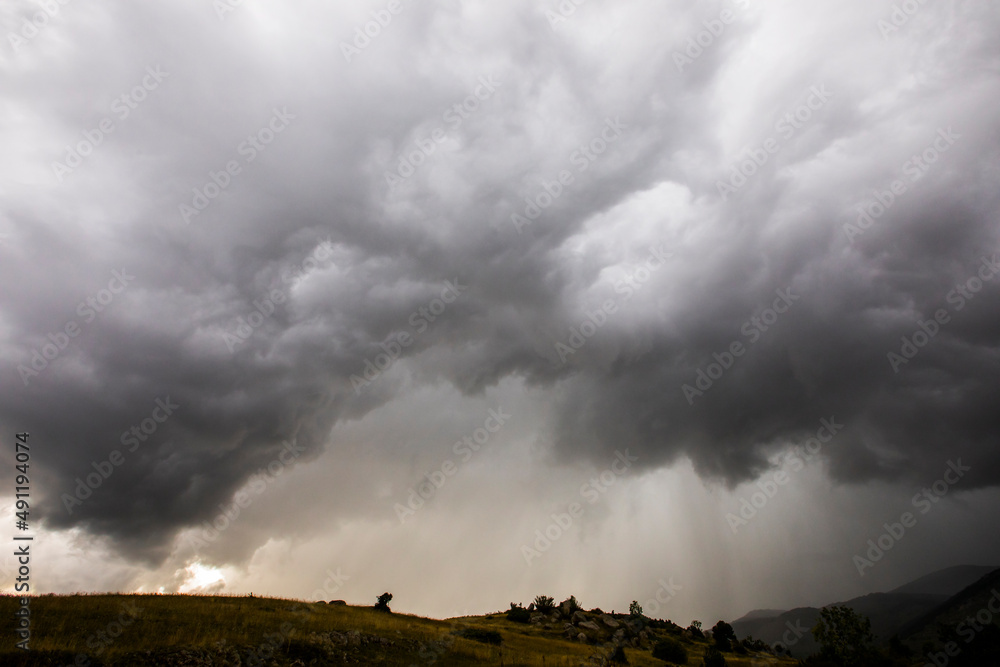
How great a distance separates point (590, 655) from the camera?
4338 centimetres

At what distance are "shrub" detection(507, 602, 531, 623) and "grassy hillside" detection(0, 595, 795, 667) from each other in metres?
27.1

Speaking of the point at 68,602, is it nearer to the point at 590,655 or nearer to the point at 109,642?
the point at 109,642

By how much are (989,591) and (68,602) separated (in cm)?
27957

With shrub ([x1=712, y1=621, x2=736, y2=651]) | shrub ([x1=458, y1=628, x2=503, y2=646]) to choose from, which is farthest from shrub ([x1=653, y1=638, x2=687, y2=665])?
shrub ([x1=712, y1=621, x2=736, y2=651])

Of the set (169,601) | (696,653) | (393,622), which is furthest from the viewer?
(696,653)

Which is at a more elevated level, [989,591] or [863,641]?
[989,591]

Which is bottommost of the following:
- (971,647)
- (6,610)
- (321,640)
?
(971,647)

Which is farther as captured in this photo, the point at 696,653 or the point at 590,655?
the point at 696,653

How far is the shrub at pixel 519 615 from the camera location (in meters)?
68.6

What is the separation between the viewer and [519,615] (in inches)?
2734

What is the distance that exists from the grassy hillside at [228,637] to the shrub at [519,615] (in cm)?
2709

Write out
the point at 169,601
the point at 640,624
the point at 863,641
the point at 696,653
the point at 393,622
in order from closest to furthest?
the point at 169,601
the point at 393,622
the point at 863,641
the point at 696,653
the point at 640,624

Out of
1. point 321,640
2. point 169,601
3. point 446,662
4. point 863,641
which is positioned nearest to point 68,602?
point 169,601

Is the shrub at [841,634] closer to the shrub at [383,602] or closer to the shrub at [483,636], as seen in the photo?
the shrub at [483,636]
